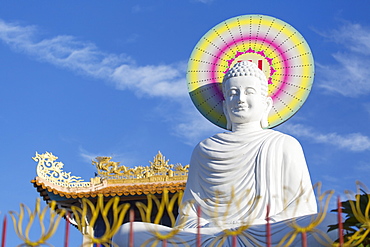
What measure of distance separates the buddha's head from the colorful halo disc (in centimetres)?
76

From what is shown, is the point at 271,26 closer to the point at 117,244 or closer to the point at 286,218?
the point at 286,218

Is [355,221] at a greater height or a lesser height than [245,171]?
lesser

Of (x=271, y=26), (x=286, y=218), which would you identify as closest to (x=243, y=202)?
(x=286, y=218)

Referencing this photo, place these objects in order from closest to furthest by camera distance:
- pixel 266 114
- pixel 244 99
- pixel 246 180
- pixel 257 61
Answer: pixel 246 180
pixel 244 99
pixel 266 114
pixel 257 61

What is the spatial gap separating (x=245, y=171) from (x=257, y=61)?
2.17m

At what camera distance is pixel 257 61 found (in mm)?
10477

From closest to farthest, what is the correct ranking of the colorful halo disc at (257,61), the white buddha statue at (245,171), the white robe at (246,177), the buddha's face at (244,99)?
the white buddha statue at (245,171), the white robe at (246,177), the buddha's face at (244,99), the colorful halo disc at (257,61)

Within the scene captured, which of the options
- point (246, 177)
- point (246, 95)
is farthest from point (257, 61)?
point (246, 177)

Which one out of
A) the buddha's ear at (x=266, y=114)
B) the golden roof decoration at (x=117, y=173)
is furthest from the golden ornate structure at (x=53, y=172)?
the buddha's ear at (x=266, y=114)

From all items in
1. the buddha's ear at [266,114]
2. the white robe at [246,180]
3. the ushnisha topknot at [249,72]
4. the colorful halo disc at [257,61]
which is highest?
the colorful halo disc at [257,61]

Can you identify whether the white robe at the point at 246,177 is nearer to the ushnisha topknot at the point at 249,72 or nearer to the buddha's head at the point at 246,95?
the buddha's head at the point at 246,95

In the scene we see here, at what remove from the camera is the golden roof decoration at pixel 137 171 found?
46.2 ft

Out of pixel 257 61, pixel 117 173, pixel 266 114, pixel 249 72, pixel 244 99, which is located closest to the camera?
pixel 244 99

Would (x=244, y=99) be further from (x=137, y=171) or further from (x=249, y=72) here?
(x=137, y=171)
